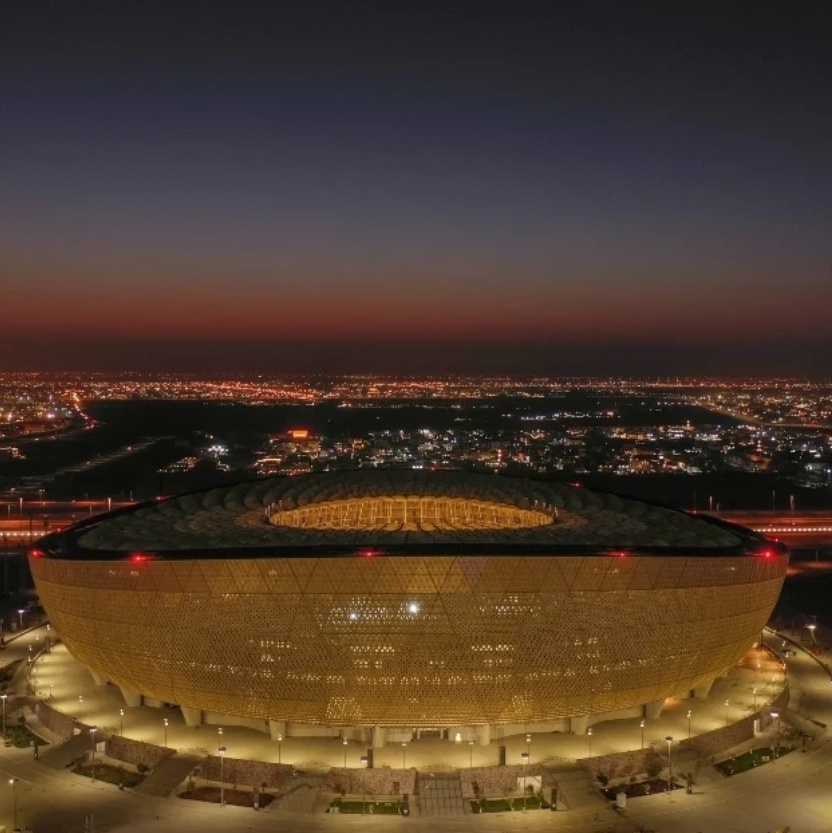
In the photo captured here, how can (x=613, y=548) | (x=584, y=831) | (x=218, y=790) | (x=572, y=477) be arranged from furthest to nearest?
(x=572, y=477) < (x=613, y=548) < (x=218, y=790) < (x=584, y=831)

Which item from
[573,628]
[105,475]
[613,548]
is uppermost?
[613,548]

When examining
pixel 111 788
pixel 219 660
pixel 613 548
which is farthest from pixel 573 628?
pixel 111 788

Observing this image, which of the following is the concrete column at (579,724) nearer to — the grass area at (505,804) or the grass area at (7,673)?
the grass area at (505,804)

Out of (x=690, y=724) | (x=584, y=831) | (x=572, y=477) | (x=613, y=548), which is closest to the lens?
(x=584, y=831)

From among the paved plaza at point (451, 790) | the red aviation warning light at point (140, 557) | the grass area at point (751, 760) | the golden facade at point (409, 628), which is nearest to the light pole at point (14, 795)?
the paved plaza at point (451, 790)

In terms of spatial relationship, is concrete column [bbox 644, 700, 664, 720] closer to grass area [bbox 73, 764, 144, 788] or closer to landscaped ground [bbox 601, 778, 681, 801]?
landscaped ground [bbox 601, 778, 681, 801]

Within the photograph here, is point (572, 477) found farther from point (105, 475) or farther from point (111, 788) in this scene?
point (111, 788)

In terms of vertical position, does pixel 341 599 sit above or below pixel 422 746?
above

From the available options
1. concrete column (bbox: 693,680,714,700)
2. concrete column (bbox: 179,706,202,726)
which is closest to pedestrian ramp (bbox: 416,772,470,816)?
concrete column (bbox: 179,706,202,726)
